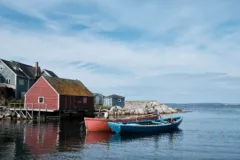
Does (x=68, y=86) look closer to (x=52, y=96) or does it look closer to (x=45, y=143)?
(x=52, y=96)

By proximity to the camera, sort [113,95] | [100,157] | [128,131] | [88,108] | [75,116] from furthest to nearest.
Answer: [113,95], [88,108], [75,116], [128,131], [100,157]

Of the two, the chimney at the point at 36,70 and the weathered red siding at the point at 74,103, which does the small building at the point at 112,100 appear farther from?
the weathered red siding at the point at 74,103

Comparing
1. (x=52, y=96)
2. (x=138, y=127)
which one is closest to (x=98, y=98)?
(x=52, y=96)

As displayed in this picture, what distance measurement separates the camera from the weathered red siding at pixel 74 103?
177 feet

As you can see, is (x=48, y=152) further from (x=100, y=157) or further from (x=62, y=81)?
(x=62, y=81)

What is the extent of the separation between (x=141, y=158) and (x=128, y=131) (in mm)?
14174

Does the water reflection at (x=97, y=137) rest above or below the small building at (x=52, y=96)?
below

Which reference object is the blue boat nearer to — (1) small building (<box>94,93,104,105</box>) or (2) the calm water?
(2) the calm water

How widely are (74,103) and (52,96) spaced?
18.2 ft

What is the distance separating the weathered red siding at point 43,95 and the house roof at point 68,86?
33.6 inches

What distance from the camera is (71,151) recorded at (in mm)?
23031

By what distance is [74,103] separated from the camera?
57219 millimetres

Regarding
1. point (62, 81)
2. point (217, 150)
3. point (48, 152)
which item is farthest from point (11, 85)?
point (217, 150)

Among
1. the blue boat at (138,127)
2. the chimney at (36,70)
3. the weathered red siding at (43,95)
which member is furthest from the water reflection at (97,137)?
the chimney at (36,70)
